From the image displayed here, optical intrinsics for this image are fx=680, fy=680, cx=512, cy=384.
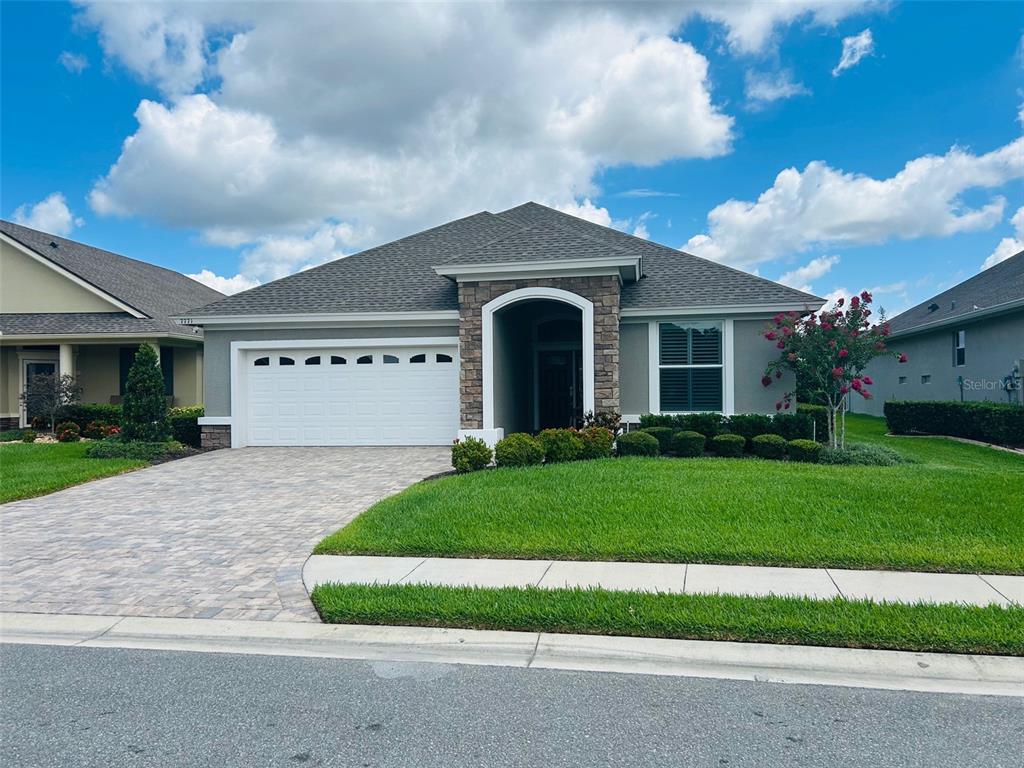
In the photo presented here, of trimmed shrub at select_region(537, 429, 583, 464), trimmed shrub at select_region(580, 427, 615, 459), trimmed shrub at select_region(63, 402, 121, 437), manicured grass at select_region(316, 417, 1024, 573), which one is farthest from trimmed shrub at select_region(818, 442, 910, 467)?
trimmed shrub at select_region(63, 402, 121, 437)

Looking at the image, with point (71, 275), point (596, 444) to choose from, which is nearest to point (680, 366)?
point (596, 444)

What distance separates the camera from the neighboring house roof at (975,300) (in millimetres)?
18375

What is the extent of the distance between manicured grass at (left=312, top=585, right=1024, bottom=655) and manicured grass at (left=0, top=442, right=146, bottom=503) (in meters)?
8.07

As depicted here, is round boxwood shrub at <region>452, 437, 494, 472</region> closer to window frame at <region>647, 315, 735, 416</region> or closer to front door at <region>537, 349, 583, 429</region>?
window frame at <region>647, 315, 735, 416</region>

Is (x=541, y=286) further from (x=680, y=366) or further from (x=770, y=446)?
(x=770, y=446)

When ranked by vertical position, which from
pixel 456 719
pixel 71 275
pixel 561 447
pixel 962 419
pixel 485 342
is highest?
pixel 71 275

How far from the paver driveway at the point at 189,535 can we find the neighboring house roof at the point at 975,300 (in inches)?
622

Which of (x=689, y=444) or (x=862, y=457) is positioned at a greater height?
(x=689, y=444)

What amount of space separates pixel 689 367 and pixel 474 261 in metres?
5.14

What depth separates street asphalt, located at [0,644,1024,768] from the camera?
3420 mm

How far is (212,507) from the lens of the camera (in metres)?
9.54

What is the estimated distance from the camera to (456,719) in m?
3.81

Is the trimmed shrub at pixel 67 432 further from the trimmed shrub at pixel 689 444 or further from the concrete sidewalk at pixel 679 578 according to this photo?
the trimmed shrub at pixel 689 444

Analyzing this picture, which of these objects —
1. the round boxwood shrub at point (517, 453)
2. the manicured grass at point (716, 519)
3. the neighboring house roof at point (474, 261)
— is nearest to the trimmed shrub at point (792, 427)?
the neighboring house roof at point (474, 261)
